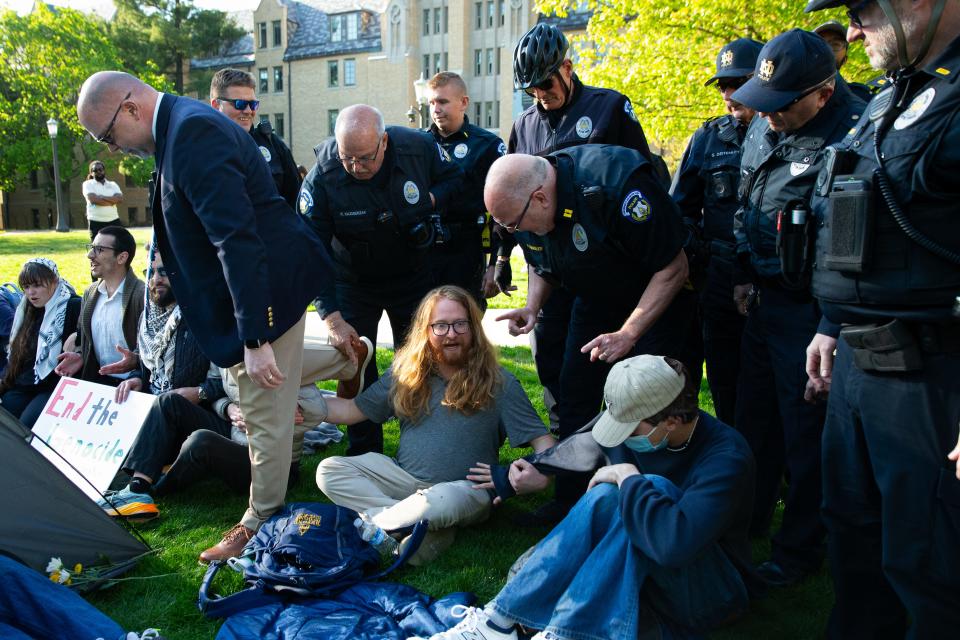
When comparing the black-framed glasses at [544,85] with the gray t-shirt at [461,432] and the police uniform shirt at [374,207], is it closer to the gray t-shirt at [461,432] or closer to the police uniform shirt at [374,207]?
the police uniform shirt at [374,207]

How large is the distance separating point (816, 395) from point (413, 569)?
188 cm

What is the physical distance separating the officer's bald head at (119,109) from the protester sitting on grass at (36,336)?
2723 millimetres

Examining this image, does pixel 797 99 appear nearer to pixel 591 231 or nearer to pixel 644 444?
pixel 591 231

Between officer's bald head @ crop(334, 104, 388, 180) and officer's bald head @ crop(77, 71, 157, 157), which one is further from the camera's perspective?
officer's bald head @ crop(334, 104, 388, 180)

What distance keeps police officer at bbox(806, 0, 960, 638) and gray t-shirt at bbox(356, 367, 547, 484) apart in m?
1.77

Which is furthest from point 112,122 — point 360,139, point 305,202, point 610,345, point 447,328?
point 610,345

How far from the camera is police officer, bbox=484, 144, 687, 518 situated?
3.44 m

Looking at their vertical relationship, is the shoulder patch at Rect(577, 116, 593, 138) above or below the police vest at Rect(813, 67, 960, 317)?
above

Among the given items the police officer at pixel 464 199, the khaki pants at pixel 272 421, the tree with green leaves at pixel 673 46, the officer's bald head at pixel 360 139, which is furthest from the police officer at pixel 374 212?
the tree with green leaves at pixel 673 46

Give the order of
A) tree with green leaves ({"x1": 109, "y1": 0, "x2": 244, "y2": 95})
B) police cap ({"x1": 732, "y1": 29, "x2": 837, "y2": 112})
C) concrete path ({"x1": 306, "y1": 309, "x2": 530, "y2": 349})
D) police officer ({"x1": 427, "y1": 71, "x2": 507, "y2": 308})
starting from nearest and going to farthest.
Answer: police cap ({"x1": 732, "y1": 29, "x2": 837, "y2": 112}) < police officer ({"x1": 427, "y1": 71, "x2": 507, "y2": 308}) < concrete path ({"x1": 306, "y1": 309, "x2": 530, "y2": 349}) < tree with green leaves ({"x1": 109, "y1": 0, "x2": 244, "y2": 95})

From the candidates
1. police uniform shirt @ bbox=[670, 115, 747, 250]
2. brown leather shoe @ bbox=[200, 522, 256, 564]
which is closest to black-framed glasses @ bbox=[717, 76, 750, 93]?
police uniform shirt @ bbox=[670, 115, 747, 250]

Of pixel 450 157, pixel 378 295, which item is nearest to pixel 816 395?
pixel 378 295

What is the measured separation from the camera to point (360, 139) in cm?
420

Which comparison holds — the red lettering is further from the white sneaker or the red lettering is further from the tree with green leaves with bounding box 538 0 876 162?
the tree with green leaves with bounding box 538 0 876 162
